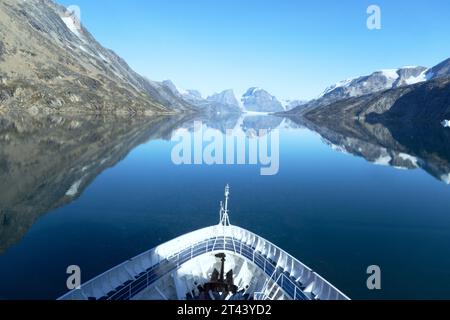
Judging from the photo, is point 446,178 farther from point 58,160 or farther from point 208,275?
point 58,160

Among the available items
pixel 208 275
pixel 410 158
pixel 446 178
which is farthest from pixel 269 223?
pixel 410 158

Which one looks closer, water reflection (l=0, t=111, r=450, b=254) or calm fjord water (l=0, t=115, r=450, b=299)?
calm fjord water (l=0, t=115, r=450, b=299)

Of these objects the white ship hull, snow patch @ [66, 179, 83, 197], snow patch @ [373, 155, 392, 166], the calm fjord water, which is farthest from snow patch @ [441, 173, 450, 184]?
snow patch @ [66, 179, 83, 197]

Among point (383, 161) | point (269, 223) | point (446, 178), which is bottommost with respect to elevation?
point (269, 223)

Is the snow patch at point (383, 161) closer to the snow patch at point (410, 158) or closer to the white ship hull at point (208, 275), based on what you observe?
the snow patch at point (410, 158)

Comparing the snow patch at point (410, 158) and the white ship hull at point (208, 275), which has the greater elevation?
the snow patch at point (410, 158)

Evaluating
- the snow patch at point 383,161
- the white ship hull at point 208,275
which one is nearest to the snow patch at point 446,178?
the snow patch at point 383,161

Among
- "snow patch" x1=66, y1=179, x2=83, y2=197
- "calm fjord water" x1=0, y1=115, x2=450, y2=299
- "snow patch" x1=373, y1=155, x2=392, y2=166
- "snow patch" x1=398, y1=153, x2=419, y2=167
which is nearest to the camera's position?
"calm fjord water" x1=0, y1=115, x2=450, y2=299

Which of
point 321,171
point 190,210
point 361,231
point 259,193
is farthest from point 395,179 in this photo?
point 190,210

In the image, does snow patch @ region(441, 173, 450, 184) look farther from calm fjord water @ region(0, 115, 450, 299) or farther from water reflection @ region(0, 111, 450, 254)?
calm fjord water @ region(0, 115, 450, 299)
